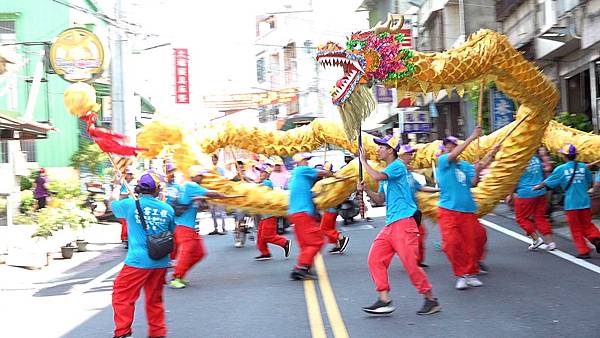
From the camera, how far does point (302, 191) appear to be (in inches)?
426

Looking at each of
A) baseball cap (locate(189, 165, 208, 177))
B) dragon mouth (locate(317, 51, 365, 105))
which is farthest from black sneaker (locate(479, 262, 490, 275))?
baseball cap (locate(189, 165, 208, 177))

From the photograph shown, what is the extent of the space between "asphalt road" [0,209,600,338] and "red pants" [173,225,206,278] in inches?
13.0

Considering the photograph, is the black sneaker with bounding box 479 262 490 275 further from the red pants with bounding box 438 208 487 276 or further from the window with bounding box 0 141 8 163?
the window with bounding box 0 141 8 163

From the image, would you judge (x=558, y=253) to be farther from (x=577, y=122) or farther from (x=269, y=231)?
(x=577, y=122)

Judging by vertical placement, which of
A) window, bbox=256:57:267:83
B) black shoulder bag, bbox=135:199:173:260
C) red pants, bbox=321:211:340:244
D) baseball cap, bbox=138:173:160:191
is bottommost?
red pants, bbox=321:211:340:244

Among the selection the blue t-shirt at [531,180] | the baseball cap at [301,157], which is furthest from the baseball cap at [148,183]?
the blue t-shirt at [531,180]

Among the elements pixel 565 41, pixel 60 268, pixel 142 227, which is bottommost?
pixel 60 268

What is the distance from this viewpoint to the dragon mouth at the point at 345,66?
955cm

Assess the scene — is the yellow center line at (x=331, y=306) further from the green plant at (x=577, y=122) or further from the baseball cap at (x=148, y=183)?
the green plant at (x=577, y=122)

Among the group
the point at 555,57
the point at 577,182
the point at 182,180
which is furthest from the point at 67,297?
the point at 555,57

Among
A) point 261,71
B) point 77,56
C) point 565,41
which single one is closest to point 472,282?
point 565,41

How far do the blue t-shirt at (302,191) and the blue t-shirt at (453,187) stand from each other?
1.97 meters

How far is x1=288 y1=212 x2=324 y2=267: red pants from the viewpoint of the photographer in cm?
1059

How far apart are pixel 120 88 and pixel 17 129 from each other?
18.9 ft
